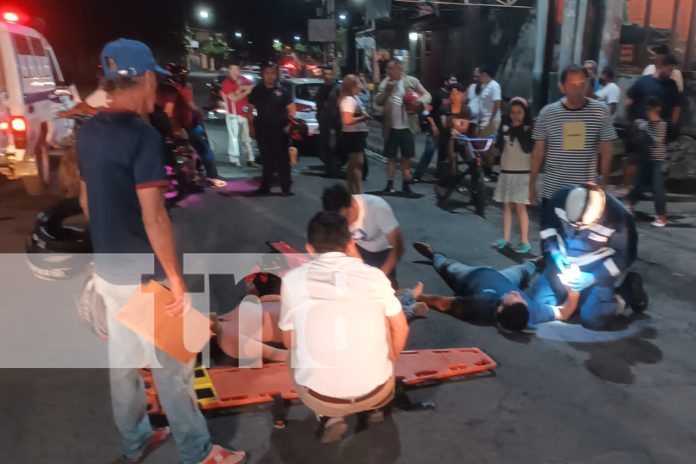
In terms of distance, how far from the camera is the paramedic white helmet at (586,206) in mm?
4320

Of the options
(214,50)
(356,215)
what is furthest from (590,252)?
(214,50)

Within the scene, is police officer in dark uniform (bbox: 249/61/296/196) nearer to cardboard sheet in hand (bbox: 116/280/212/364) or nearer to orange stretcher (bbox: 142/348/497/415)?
orange stretcher (bbox: 142/348/497/415)

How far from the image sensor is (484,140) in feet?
27.6

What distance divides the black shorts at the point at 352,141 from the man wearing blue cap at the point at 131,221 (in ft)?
17.8

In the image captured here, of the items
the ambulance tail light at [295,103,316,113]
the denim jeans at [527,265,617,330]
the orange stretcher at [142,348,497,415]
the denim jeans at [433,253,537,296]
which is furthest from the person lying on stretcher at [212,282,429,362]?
the ambulance tail light at [295,103,316,113]

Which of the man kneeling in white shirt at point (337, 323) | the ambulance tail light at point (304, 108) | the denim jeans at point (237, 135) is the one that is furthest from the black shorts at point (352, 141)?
the man kneeling in white shirt at point (337, 323)

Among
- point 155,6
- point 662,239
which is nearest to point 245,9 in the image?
point 155,6

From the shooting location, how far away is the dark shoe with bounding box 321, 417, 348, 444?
315cm

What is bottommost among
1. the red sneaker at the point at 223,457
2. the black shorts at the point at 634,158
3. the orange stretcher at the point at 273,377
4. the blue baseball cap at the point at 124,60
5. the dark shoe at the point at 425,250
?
the orange stretcher at the point at 273,377

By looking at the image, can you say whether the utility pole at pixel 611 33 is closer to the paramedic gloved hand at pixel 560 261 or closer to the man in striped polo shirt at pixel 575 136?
the man in striped polo shirt at pixel 575 136

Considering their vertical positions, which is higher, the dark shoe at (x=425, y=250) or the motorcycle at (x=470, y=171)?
the motorcycle at (x=470, y=171)

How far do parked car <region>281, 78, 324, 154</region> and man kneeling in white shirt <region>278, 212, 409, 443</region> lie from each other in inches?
377

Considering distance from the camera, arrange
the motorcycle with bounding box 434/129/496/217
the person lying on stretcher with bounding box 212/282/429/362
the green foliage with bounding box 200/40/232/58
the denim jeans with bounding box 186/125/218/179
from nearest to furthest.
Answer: the person lying on stretcher with bounding box 212/282/429/362 < the motorcycle with bounding box 434/129/496/217 < the denim jeans with bounding box 186/125/218/179 < the green foliage with bounding box 200/40/232/58

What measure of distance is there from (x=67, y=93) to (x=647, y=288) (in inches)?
342
